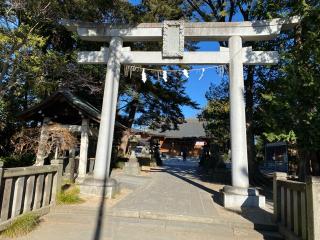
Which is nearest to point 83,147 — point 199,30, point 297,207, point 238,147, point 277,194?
point 199,30

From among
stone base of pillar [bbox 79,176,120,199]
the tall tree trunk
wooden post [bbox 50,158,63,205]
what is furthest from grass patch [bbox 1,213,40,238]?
the tall tree trunk

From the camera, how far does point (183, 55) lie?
1016 cm

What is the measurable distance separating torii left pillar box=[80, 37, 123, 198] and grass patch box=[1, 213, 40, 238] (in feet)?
10.6

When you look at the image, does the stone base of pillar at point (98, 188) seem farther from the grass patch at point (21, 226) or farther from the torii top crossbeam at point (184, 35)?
the torii top crossbeam at point (184, 35)

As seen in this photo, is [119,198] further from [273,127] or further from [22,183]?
[273,127]

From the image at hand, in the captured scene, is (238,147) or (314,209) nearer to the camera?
(314,209)

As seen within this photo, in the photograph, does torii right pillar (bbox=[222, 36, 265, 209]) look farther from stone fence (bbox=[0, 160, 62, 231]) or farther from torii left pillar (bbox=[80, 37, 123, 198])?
stone fence (bbox=[0, 160, 62, 231])

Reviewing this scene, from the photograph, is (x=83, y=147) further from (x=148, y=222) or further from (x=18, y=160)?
(x=148, y=222)

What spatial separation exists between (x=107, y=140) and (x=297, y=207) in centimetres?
614

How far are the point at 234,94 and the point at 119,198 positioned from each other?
4770 mm

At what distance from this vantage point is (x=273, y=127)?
918 cm

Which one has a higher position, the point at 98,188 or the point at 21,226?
the point at 98,188

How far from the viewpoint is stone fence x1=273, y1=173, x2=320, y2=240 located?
4.43 m

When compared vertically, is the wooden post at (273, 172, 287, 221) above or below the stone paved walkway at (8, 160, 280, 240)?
above
